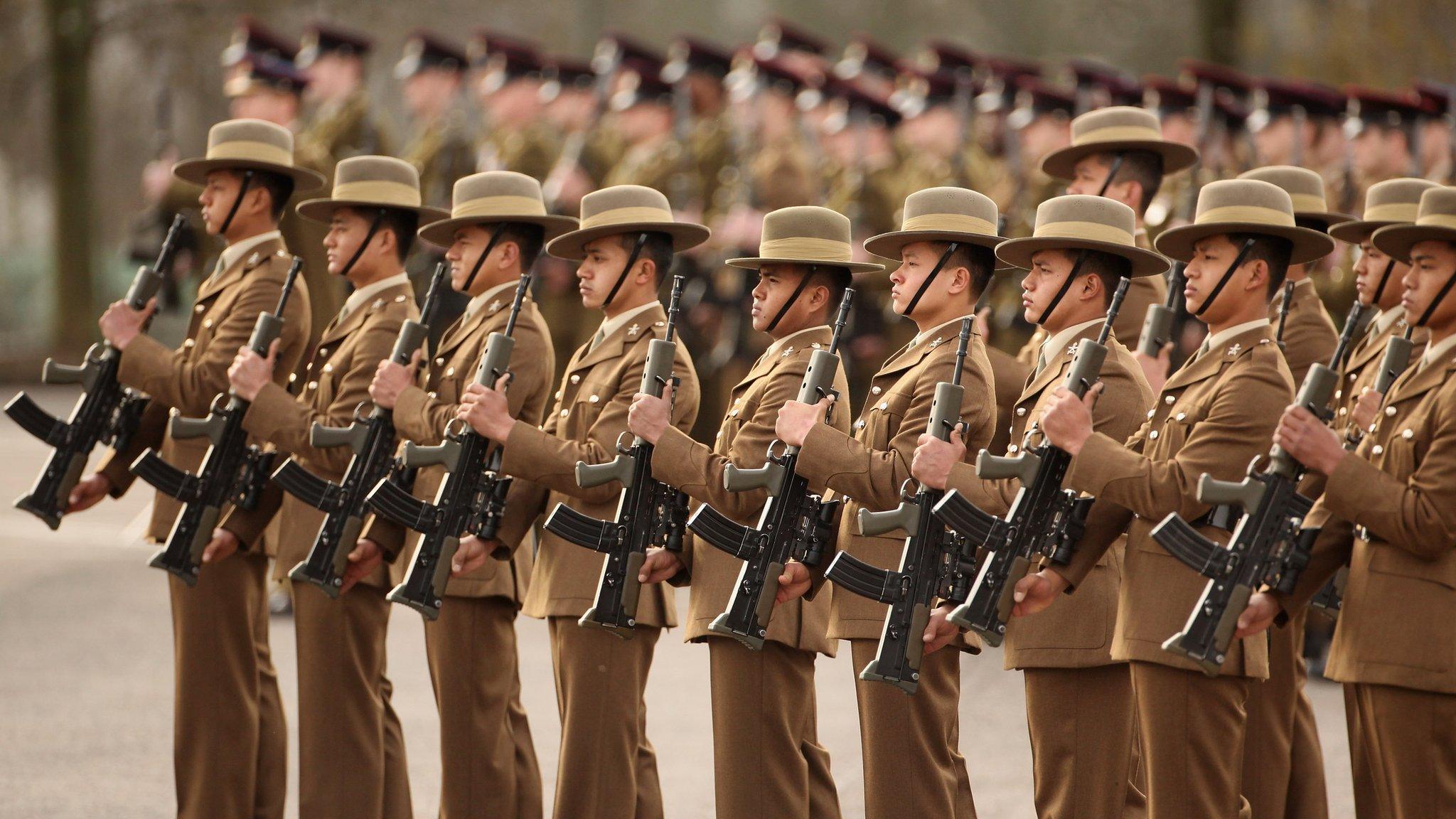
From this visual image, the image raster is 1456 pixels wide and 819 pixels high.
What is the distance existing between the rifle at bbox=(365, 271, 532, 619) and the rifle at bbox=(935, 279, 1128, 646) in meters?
1.36

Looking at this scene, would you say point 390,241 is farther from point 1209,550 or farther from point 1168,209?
point 1168,209

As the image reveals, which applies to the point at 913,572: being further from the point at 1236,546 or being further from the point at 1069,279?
the point at 1069,279

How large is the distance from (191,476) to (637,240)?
1568 millimetres

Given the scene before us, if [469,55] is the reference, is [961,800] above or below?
below

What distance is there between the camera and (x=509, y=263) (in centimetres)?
604

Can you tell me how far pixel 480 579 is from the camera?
5746 mm

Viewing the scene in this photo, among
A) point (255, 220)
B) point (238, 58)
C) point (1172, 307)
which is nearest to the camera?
point (1172, 307)

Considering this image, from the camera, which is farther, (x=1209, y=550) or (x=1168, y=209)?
(x=1168, y=209)

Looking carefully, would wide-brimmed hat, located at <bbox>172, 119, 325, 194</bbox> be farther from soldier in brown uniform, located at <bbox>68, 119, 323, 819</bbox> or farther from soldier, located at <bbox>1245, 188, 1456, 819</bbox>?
soldier, located at <bbox>1245, 188, 1456, 819</bbox>

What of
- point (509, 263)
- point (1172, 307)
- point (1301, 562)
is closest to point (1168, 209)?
point (1172, 307)

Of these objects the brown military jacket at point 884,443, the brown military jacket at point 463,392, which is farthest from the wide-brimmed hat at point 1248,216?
the brown military jacket at point 463,392

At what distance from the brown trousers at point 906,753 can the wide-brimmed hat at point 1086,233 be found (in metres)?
Answer: 1.15

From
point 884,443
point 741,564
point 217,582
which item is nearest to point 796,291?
point 884,443

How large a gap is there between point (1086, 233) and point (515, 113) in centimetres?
778
